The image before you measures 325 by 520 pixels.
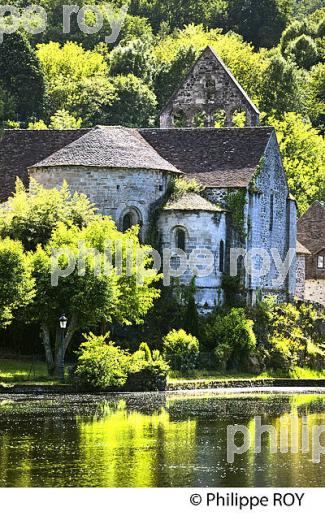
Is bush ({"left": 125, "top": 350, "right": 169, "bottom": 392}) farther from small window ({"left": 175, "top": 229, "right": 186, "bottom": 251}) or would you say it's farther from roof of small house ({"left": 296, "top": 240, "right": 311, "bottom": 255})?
roof of small house ({"left": 296, "top": 240, "right": 311, "bottom": 255})

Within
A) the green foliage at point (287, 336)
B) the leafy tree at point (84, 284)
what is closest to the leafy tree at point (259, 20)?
the green foliage at point (287, 336)

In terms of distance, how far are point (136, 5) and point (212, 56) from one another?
9326 centimetres

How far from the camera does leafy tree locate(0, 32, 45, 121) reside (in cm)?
12950

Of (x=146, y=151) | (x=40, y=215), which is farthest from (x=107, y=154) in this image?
(x=40, y=215)

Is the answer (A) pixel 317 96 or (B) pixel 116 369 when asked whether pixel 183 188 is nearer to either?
(B) pixel 116 369

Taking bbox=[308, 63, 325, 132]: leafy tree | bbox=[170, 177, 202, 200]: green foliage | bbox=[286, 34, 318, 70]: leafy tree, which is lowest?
bbox=[170, 177, 202, 200]: green foliage

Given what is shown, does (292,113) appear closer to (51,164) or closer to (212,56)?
(212,56)

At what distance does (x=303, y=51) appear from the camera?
561 ft

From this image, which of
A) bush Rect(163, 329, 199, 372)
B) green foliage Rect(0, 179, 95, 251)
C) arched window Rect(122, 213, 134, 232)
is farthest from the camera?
arched window Rect(122, 213, 134, 232)

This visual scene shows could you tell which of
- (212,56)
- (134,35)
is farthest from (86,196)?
(134,35)

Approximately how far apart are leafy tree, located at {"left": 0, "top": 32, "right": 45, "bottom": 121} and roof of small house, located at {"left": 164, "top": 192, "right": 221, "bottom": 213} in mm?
42659

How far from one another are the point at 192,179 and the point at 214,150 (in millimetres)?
3045

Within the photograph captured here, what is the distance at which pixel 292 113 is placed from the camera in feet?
431

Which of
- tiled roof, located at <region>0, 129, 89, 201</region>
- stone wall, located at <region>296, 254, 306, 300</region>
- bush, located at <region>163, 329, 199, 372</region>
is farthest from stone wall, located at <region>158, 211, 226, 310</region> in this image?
stone wall, located at <region>296, 254, 306, 300</region>
